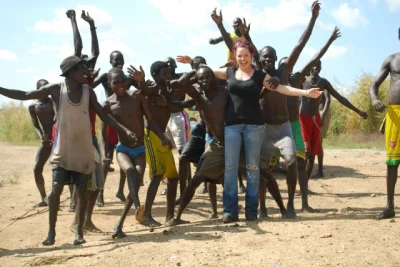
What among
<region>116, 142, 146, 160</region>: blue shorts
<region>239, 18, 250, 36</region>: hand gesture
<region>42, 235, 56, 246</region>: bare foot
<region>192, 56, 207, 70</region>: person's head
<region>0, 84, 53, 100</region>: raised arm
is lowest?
<region>42, 235, 56, 246</region>: bare foot

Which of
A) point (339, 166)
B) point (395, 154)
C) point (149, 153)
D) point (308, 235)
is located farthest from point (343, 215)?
point (339, 166)

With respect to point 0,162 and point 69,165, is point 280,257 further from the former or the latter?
point 0,162

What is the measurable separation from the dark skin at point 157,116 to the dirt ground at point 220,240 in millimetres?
287

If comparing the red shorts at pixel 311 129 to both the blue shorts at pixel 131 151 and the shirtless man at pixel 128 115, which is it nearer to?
the shirtless man at pixel 128 115

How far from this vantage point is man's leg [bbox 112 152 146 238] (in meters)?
5.77

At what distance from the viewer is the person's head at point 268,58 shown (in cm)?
649

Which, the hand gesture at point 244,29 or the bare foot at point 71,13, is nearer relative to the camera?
the hand gesture at point 244,29

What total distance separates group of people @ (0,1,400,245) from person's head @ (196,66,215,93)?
0.04ft

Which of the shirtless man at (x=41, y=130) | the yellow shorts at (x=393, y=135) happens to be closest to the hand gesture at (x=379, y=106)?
the yellow shorts at (x=393, y=135)

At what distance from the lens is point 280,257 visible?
4.71 metres

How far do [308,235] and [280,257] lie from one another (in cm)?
69

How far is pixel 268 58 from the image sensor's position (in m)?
6.48

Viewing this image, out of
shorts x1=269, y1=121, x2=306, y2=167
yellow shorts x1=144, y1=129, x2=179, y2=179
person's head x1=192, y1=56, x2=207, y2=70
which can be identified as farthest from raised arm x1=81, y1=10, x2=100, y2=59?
shorts x1=269, y1=121, x2=306, y2=167

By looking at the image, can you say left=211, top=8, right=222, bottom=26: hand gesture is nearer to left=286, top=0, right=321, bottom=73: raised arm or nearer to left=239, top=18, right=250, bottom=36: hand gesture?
left=239, top=18, right=250, bottom=36: hand gesture
